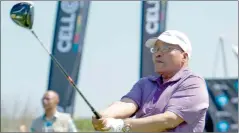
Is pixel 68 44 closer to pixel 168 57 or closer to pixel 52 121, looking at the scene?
pixel 52 121

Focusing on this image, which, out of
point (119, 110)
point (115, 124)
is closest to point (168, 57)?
point (119, 110)

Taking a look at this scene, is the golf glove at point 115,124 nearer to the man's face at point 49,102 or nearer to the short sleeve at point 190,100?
the short sleeve at point 190,100

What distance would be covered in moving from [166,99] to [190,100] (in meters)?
0.14

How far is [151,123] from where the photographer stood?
374cm

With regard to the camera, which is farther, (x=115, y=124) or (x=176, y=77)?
(x=176, y=77)

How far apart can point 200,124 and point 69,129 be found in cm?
433

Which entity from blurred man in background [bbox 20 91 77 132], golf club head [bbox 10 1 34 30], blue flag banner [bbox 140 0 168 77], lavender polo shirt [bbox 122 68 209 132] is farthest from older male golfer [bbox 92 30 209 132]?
blue flag banner [bbox 140 0 168 77]

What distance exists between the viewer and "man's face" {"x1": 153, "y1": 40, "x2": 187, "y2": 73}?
3922 mm

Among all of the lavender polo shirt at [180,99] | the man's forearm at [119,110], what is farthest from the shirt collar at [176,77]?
the man's forearm at [119,110]

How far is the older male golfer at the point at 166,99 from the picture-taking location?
3770mm

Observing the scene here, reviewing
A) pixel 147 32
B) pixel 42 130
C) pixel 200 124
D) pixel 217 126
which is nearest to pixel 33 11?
pixel 200 124

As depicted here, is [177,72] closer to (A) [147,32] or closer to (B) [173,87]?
(B) [173,87]

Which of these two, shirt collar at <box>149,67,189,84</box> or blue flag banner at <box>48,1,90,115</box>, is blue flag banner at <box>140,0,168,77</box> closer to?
blue flag banner at <box>48,1,90,115</box>

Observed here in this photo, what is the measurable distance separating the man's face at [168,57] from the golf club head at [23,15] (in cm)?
85
